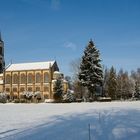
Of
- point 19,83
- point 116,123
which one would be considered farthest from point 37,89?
point 116,123

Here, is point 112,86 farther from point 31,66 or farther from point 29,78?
point 31,66

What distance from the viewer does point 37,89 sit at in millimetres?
111812

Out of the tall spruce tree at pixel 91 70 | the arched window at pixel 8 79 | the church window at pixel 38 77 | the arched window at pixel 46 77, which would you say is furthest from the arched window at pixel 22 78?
the tall spruce tree at pixel 91 70

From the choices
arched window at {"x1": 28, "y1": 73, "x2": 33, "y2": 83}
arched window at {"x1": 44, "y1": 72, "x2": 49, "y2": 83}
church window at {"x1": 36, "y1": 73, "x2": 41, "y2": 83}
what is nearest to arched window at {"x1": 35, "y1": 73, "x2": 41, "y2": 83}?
church window at {"x1": 36, "y1": 73, "x2": 41, "y2": 83}

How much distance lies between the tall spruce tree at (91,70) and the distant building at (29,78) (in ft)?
138

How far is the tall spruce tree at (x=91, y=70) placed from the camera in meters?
67.4

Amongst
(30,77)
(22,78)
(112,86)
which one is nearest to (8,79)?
(22,78)

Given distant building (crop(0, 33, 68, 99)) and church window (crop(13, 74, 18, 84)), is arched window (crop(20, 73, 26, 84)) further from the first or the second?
church window (crop(13, 74, 18, 84))

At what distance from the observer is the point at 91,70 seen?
68.1 metres

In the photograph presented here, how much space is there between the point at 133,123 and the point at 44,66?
98611 mm

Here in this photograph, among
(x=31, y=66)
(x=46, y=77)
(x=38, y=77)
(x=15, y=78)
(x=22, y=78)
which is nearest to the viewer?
(x=46, y=77)

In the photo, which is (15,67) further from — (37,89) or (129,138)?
(129,138)

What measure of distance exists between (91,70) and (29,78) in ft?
168

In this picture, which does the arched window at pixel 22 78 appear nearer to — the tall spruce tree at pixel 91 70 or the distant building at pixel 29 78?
the distant building at pixel 29 78
